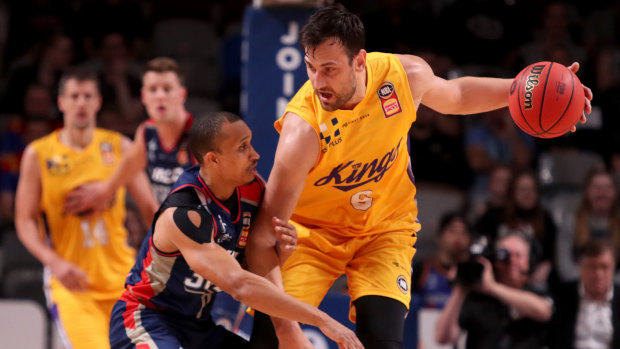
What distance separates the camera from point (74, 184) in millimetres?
5660

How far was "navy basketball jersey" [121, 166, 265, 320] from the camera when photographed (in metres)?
3.91

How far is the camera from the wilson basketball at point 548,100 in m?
4.12

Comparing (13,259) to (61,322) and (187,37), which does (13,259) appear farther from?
(187,37)

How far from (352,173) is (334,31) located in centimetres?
68

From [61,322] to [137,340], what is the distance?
139 centimetres

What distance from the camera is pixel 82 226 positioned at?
561cm

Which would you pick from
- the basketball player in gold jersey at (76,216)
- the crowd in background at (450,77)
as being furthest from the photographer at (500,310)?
the basketball player in gold jersey at (76,216)

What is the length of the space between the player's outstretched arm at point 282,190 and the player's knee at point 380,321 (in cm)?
31

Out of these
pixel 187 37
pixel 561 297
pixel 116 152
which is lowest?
pixel 561 297

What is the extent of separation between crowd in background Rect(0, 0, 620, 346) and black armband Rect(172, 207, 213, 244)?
3435mm

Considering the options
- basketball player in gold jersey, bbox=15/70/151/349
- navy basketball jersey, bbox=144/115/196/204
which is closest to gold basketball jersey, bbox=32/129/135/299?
basketball player in gold jersey, bbox=15/70/151/349

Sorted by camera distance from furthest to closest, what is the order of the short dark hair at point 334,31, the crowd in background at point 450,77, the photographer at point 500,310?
the crowd in background at point 450,77 < the photographer at point 500,310 < the short dark hair at point 334,31

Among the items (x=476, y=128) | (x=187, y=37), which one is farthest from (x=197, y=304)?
(x=187, y=37)

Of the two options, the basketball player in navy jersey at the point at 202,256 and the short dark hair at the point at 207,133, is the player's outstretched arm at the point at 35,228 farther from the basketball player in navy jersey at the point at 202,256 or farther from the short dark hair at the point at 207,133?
the short dark hair at the point at 207,133
